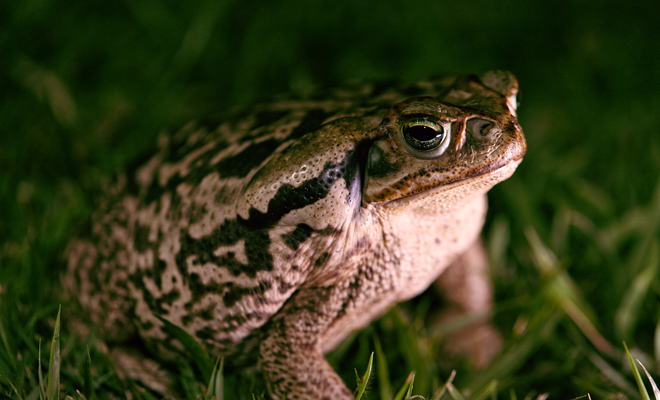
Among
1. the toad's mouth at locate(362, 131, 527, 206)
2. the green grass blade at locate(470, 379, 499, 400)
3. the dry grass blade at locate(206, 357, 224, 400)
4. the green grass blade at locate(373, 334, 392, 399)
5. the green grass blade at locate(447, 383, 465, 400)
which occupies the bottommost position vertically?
the green grass blade at locate(470, 379, 499, 400)

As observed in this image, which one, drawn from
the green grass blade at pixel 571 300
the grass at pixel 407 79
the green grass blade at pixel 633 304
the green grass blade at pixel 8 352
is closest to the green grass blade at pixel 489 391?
the grass at pixel 407 79

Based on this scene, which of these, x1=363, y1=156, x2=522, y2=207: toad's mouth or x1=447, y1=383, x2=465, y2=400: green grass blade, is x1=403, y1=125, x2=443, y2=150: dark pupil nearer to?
x1=363, y1=156, x2=522, y2=207: toad's mouth

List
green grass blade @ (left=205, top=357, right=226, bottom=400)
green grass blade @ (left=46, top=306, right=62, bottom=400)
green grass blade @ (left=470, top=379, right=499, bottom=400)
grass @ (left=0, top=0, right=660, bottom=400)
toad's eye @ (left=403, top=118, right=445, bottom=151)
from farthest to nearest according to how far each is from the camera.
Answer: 1. grass @ (left=0, top=0, right=660, bottom=400)
2. green grass blade @ (left=470, top=379, right=499, bottom=400)
3. green grass blade @ (left=205, top=357, right=226, bottom=400)
4. green grass blade @ (left=46, top=306, right=62, bottom=400)
5. toad's eye @ (left=403, top=118, right=445, bottom=151)

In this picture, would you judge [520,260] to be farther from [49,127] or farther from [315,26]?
[49,127]

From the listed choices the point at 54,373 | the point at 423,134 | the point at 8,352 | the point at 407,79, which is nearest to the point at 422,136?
the point at 423,134

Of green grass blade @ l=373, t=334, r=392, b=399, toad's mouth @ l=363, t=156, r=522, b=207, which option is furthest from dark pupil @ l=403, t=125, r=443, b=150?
green grass blade @ l=373, t=334, r=392, b=399

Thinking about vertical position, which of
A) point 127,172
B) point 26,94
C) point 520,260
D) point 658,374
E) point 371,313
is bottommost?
point 658,374

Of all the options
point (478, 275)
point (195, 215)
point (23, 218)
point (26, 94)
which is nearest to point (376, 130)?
point (195, 215)
